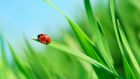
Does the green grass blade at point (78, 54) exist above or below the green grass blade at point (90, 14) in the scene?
below

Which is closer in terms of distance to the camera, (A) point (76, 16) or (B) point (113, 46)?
(B) point (113, 46)

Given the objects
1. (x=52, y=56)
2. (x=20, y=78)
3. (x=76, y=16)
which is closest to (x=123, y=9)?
(x=76, y=16)

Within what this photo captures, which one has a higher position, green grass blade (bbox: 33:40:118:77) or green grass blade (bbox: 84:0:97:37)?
green grass blade (bbox: 84:0:97:37)

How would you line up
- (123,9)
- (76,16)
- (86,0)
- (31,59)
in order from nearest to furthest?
1. (86,0)
2. (31,59)
3. (123,9)
4. (76,16)

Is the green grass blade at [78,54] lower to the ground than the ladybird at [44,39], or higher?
lower

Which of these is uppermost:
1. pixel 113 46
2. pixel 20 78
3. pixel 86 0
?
pixel 86 0

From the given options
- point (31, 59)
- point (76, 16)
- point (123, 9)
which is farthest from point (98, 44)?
point (76, 16)

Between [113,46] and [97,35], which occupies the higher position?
[97,35]

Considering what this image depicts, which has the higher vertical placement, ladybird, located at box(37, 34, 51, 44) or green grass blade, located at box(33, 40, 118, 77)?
ladybird, located at box(37, 34, 51, 44)

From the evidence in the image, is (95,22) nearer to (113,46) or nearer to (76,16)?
(113,46)

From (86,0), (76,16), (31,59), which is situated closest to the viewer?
(86,0)
